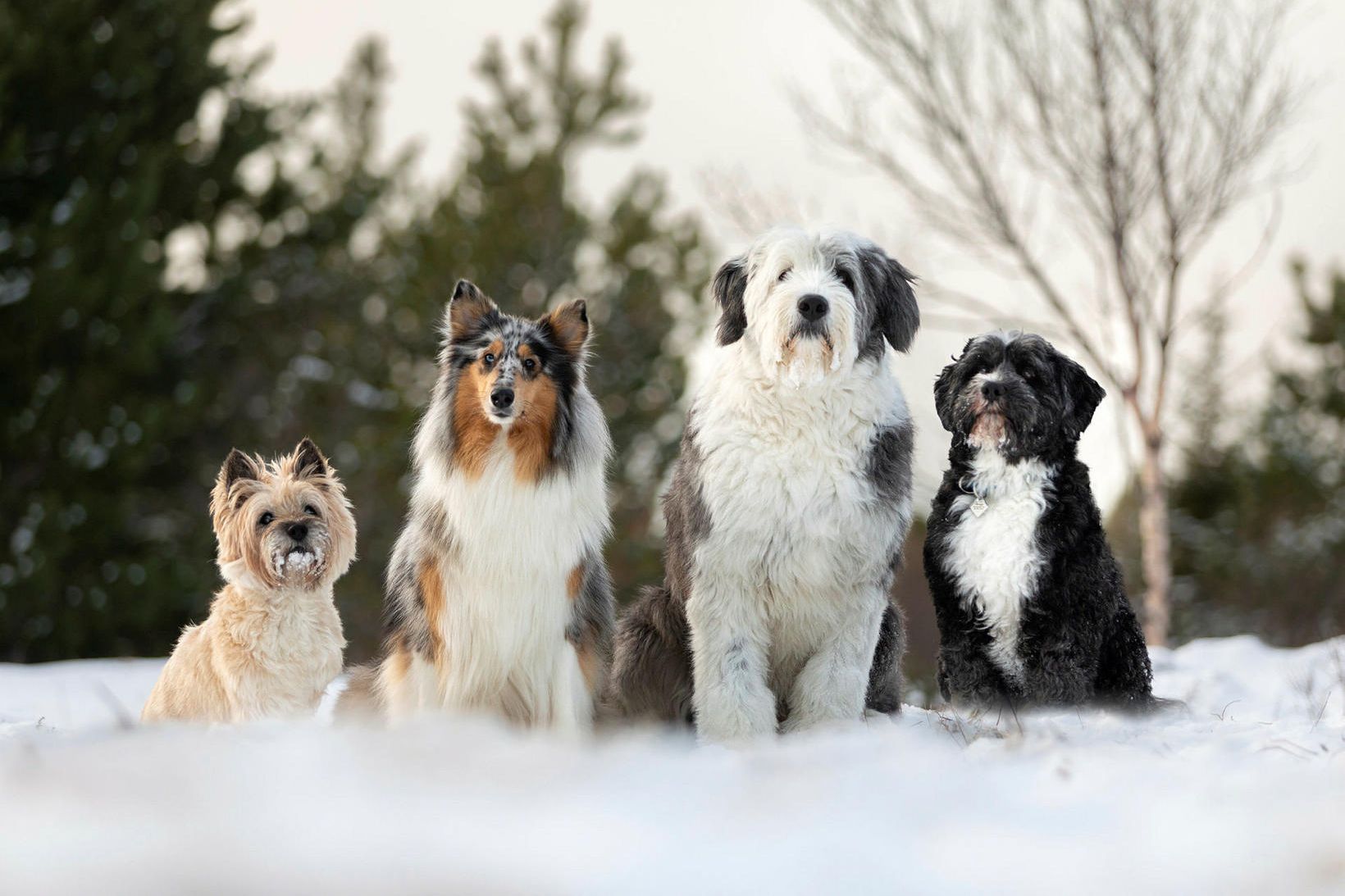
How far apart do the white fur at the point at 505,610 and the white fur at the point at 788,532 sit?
482 mm

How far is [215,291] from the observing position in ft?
50.5

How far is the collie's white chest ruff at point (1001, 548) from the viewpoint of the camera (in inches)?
188

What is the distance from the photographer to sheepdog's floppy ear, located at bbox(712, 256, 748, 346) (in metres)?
4.69

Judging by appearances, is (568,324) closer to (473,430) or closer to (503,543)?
(473,430)

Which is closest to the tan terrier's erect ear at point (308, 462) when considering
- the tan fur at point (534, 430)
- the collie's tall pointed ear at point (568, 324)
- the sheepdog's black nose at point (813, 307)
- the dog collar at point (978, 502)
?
the tan fur at point (534, 430)

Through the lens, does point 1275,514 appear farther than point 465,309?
Yes

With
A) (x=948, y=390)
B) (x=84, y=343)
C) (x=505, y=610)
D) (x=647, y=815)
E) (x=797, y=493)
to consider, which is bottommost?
(x=647, y=815)

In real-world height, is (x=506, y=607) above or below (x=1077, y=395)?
below

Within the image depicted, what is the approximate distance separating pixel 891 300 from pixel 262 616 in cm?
250

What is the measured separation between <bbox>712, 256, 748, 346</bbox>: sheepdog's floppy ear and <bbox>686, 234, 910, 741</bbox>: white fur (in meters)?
0.06

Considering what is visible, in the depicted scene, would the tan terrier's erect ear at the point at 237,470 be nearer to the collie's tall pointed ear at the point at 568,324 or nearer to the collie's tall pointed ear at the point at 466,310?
the collie's tall pointed ear at the point at 466,310

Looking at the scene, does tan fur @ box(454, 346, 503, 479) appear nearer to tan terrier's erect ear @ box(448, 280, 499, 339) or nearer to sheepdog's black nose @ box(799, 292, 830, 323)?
tan terrier's erect ear @ box(448, 280, 499, 339)

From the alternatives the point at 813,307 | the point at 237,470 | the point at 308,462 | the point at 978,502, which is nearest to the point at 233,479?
the point at 237,470

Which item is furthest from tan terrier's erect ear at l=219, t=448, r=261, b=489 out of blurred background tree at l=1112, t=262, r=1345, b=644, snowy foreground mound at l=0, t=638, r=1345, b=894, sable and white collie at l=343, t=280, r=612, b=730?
blurred background tree at l=1112, t=262, r=1345, b=644
